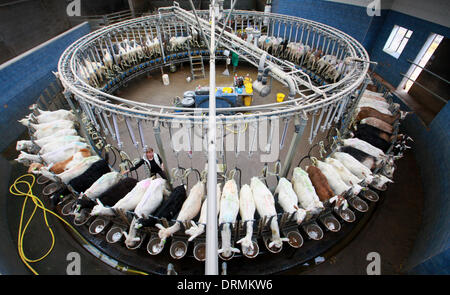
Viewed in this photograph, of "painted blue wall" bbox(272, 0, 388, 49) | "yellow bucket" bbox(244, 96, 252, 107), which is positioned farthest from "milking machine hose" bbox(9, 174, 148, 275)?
"painted blue wall" bbox(272, 0, 388, 49)

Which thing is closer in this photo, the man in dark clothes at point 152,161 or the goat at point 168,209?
the goat at point 168,209

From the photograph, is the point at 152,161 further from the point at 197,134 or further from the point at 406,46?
the point at 406,46

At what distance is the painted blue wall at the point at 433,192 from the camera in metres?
4.18

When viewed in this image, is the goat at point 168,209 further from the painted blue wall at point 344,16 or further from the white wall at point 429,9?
the painted blue wall at point 344,16

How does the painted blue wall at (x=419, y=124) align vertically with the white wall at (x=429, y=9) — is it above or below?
below

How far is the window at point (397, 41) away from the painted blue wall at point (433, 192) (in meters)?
2.89

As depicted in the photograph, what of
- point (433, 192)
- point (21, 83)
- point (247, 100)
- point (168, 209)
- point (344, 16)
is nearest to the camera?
point (168, 209)

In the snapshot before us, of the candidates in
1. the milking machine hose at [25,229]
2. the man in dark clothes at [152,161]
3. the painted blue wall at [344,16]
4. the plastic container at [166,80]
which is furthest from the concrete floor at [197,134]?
the painted blue wall at [344,16]

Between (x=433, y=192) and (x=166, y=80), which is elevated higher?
(x=166, y=80)

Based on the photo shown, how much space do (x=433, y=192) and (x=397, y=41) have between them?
699 cm

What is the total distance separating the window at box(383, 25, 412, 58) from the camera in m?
8.62

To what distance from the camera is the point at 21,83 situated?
789 cm

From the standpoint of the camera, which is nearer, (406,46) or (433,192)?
(433,192)

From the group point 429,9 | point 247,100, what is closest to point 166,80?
point 247,100
